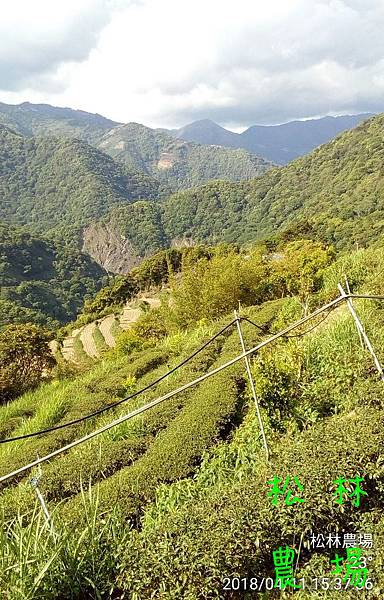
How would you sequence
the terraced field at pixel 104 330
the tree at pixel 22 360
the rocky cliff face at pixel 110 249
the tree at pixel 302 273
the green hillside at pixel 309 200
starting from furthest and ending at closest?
1. the rocky cliff face at pixel 110 249
2. the green hillside at pixel 309 200
3. the terraced field at pixel 104 330
4. the tree at pixel 302 273
5. the tree at pixel 22 360

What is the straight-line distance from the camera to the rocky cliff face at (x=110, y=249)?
142 m

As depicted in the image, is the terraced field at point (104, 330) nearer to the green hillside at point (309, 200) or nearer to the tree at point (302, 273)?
the tree at point (302, 273)

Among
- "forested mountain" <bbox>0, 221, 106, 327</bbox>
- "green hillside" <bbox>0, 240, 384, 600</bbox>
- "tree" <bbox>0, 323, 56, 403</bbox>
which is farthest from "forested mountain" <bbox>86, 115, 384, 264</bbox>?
"green hillside" <bbox>0, 240, 384, 600</bbox>

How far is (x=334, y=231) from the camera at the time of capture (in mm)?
65125

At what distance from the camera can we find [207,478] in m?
4.91

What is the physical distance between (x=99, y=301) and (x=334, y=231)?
33235mm

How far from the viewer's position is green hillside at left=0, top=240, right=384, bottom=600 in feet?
10.0

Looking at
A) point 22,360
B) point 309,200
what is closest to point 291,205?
point 309,200

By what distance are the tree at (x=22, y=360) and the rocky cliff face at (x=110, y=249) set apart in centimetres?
12282

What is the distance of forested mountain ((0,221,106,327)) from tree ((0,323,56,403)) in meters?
52.8

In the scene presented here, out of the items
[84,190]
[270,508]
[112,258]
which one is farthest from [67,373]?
[84,190]

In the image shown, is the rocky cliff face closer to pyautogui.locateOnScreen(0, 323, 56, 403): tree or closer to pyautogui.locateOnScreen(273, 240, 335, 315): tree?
pyautogui.locateOnScreen(273, 240, 335, 315): tree

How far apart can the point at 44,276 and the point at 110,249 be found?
48.7 metres

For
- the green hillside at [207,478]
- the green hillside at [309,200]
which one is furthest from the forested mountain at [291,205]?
the green hillside at [207,478]
